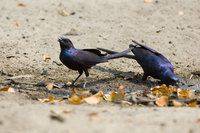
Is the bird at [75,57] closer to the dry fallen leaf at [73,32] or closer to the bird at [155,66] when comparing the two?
the bird at [155,66]

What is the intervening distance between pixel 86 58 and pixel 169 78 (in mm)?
1291

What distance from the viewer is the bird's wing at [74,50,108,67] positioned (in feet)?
20.4

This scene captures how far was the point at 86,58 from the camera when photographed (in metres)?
6.27

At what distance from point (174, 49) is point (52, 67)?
8.32 ft

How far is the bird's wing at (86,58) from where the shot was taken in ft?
20.4

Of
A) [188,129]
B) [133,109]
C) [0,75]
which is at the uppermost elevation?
[188,129]

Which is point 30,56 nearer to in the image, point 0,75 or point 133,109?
point 0,75

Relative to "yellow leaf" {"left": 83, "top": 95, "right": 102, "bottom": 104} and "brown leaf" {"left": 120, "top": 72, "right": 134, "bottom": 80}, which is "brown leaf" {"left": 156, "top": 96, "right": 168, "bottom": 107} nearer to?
"yellow leaf" {"left": 83, "top": 95, "right": 102, "bottom": 104}

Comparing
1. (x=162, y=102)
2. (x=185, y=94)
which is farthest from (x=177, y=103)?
(x=185, y=94)

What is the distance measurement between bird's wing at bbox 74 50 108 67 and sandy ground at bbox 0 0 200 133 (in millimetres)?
420

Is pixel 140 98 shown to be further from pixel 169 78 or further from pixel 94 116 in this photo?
pixel 94 116

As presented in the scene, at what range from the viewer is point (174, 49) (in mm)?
8414

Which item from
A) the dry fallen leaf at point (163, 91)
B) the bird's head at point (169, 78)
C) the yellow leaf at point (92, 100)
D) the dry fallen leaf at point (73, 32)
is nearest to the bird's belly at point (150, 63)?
the bird's head at point (169, 78)

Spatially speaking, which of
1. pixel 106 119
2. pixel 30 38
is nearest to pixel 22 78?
pixel 30 38
